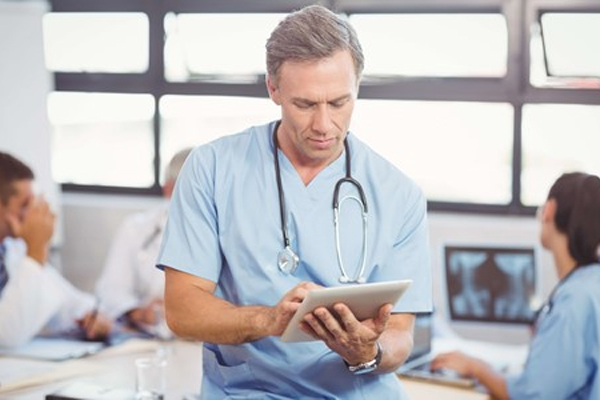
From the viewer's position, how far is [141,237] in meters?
3.77

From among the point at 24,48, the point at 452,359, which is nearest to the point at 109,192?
the point at 24,48

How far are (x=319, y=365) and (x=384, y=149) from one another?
2.52 m

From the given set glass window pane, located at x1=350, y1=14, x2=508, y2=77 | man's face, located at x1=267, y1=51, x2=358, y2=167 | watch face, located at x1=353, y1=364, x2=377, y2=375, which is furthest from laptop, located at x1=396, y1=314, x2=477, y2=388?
glass window pane, located at x1=350, y1=14, x2=508, y2=77

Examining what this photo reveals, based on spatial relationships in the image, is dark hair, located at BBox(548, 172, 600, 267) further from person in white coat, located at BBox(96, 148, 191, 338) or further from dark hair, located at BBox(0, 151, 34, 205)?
dark hair, located at BBox(0, 151, 34, 205)

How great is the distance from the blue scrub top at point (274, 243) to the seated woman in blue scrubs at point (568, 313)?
1.90ft

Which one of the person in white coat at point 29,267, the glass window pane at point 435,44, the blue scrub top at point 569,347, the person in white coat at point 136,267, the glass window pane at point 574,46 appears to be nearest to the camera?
the blue scrub top at point 569,347

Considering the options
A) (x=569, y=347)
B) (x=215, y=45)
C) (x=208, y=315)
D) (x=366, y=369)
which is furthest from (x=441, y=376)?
(x=215, y=45)

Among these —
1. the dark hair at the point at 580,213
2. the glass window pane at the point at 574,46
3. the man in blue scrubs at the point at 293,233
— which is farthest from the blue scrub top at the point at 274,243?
the glass window pane at the point at 574,46

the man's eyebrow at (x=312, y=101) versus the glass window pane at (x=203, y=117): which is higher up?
the man's eyebrow at (x=312, y=101)

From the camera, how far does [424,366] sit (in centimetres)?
277

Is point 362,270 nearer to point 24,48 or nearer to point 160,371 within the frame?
point 160,371

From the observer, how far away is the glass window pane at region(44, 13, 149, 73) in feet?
15.7

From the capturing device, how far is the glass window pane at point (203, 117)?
15.0ft

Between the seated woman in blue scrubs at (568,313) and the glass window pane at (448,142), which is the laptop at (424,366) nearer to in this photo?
the seated woman in blue scrubs at (568,313)
